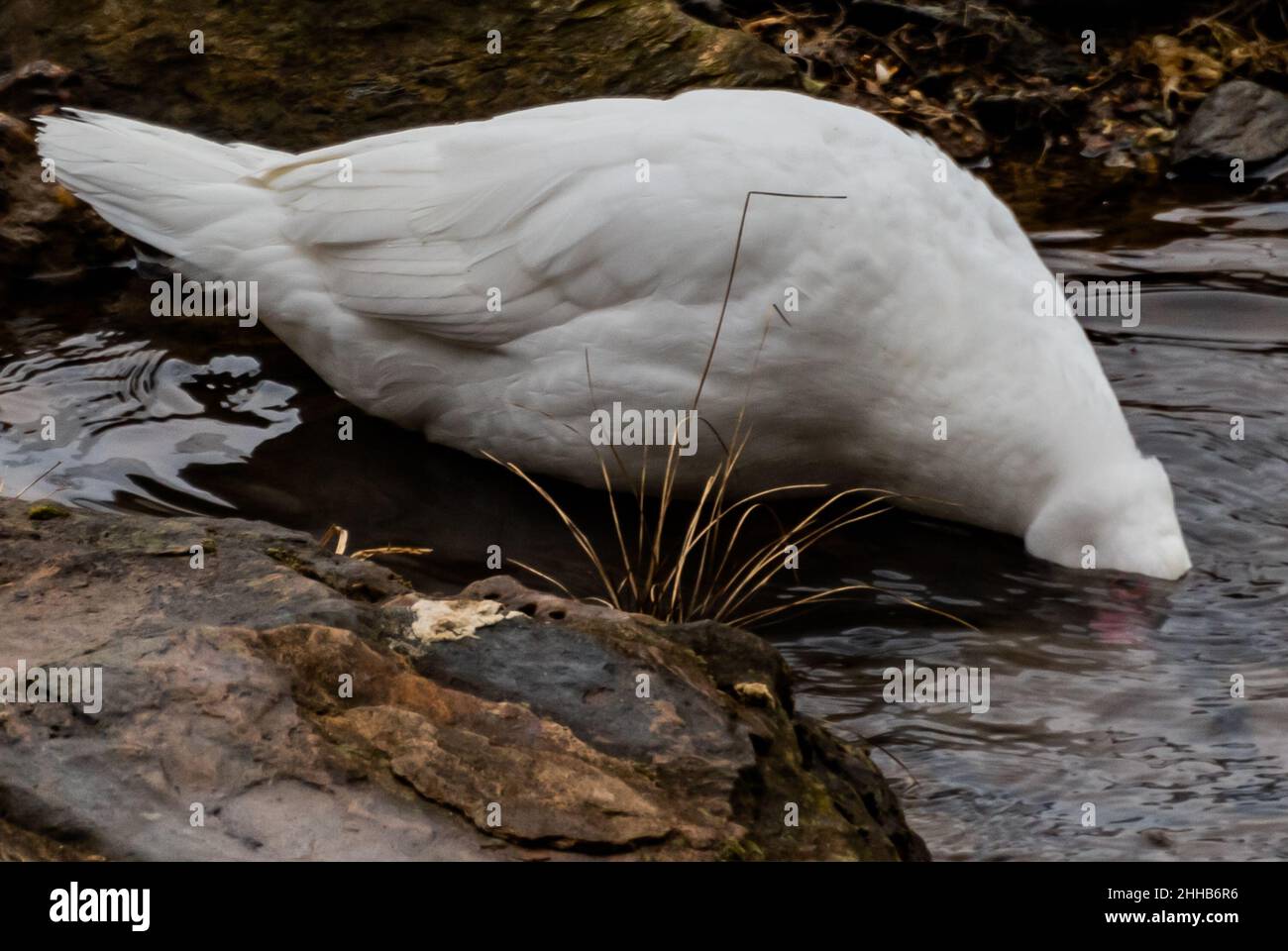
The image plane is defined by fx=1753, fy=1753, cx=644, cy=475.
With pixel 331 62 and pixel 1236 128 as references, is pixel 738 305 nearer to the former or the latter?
pixel 331 62

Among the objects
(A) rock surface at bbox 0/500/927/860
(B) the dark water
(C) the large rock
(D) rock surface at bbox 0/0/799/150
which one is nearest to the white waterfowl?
(B) the dark water

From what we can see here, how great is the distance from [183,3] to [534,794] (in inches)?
224

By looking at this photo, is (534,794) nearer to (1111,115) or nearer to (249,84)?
(249,84)

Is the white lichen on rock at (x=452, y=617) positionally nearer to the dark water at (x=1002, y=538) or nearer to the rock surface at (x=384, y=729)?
the rock surface at (x=384, y=729)

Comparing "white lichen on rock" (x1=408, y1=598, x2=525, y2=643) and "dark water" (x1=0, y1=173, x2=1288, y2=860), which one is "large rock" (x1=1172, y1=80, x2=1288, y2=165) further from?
"white lichen on rock" (x1=408, y1=598, x2=525, y2=643)

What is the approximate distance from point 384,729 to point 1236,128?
21.6 feet

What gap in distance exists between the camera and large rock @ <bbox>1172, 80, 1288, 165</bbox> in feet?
26.9

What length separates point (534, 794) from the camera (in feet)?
9.52

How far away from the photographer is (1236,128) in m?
8.33

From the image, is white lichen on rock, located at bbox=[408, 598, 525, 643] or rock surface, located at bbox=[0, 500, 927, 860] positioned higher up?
white lichen on rock, located at bbox=[408, 598, 525, 643]

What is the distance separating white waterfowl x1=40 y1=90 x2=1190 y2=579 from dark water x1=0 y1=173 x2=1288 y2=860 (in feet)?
0.73

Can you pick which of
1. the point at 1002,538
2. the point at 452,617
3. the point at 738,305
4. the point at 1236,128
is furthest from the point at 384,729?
the point at 1236,128

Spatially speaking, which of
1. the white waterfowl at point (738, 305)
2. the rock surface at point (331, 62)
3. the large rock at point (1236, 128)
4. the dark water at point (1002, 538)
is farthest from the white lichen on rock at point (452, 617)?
the large rock at point (1236, 128)
